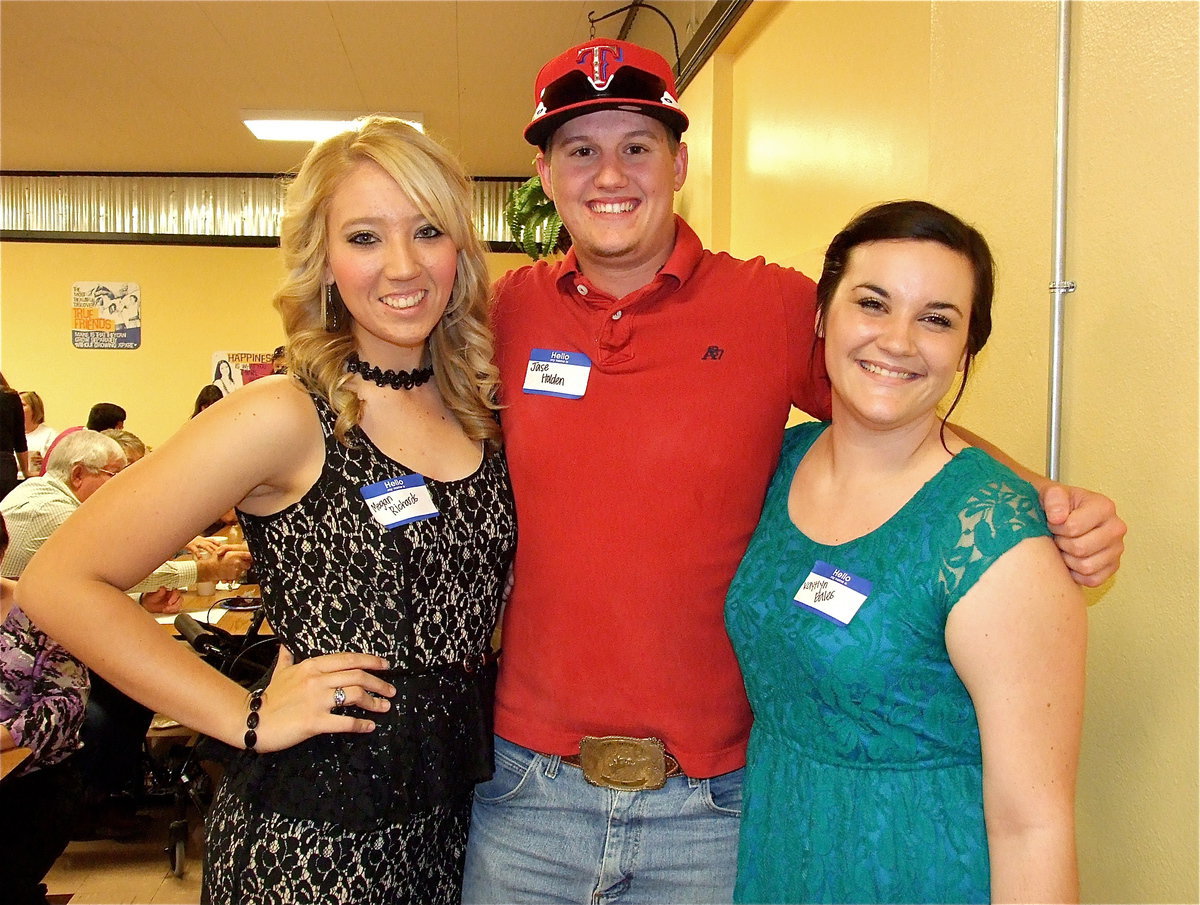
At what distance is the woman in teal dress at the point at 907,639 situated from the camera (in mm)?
1173

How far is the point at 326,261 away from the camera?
168cm

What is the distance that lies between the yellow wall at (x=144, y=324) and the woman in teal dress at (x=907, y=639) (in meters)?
9.21

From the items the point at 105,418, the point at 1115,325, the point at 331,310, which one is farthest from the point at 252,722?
the point at 105,418

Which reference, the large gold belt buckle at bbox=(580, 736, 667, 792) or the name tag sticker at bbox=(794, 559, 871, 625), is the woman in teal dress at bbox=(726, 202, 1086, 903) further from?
the large gold belt buckle at bbox=(580, 736, 667, 792)

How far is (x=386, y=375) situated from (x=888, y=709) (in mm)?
1019

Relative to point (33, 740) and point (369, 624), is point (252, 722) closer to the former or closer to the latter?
point (369, 624)

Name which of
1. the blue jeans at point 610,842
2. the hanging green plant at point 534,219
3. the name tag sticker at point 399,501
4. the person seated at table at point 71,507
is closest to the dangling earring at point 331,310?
the name tag sticker at point 399,501

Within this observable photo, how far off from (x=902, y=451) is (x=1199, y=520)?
39cm

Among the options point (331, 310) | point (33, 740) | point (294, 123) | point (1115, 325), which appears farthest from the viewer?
point (294, 123)

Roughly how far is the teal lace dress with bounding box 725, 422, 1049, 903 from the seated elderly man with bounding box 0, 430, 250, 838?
230 centimetres

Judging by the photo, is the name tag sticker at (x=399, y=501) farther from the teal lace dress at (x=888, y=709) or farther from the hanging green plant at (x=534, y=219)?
the hanging green plant at (x=534, y=219)

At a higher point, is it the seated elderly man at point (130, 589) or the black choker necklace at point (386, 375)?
the black choker necklace at point (386, 375)

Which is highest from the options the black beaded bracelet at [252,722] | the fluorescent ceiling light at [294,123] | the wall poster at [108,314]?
the fluorescent ceiling light at [294,123]

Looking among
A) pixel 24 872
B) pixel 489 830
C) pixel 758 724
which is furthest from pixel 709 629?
pixel 24 872
